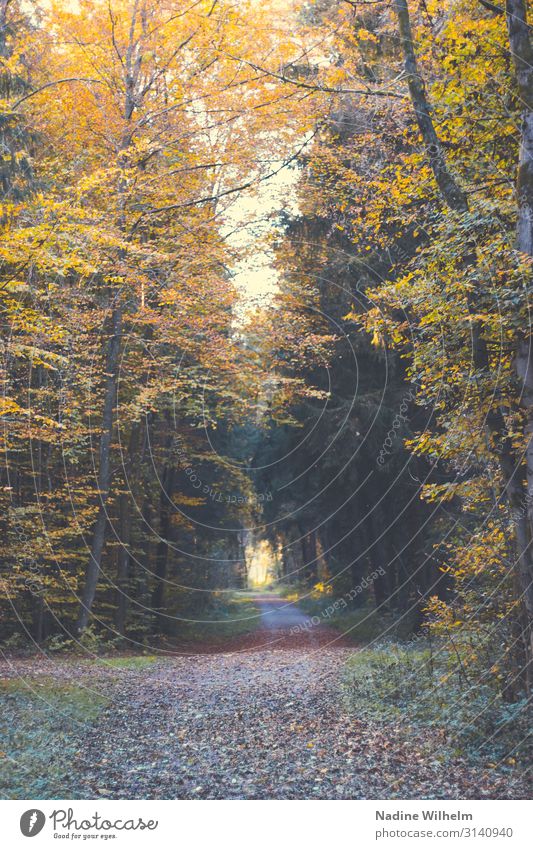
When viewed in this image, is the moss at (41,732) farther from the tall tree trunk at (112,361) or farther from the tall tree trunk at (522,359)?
the tall tree trunk at (522,359)

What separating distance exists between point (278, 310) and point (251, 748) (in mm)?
13608

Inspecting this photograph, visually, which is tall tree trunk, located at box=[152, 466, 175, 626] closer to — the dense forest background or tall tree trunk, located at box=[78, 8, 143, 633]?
the dense forest background

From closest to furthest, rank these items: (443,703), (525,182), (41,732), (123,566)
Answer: (525,182) → (41,732) → (443,703) → (123,566)

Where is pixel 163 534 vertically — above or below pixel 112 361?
below

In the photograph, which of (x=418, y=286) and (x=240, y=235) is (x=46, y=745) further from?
(x=240, y=235)

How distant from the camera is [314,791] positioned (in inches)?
266

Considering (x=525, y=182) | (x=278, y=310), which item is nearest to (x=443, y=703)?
(x=525, y=182)

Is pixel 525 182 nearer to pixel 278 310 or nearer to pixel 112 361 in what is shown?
pixel 112 361

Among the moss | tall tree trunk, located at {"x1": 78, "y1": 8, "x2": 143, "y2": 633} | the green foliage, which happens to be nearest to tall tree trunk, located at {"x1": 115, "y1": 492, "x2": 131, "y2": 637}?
tall tree trunk, located at {"x1": 78, "y1": 8, "x2": 143, "y2": 633}

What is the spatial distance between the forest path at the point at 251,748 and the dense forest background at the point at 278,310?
1167 mm

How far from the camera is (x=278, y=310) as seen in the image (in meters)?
20.1

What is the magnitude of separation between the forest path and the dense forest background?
46.0 inches

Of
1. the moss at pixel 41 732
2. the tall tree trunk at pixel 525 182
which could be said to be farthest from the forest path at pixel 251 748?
the tall tree trunk at pixel 525 182
